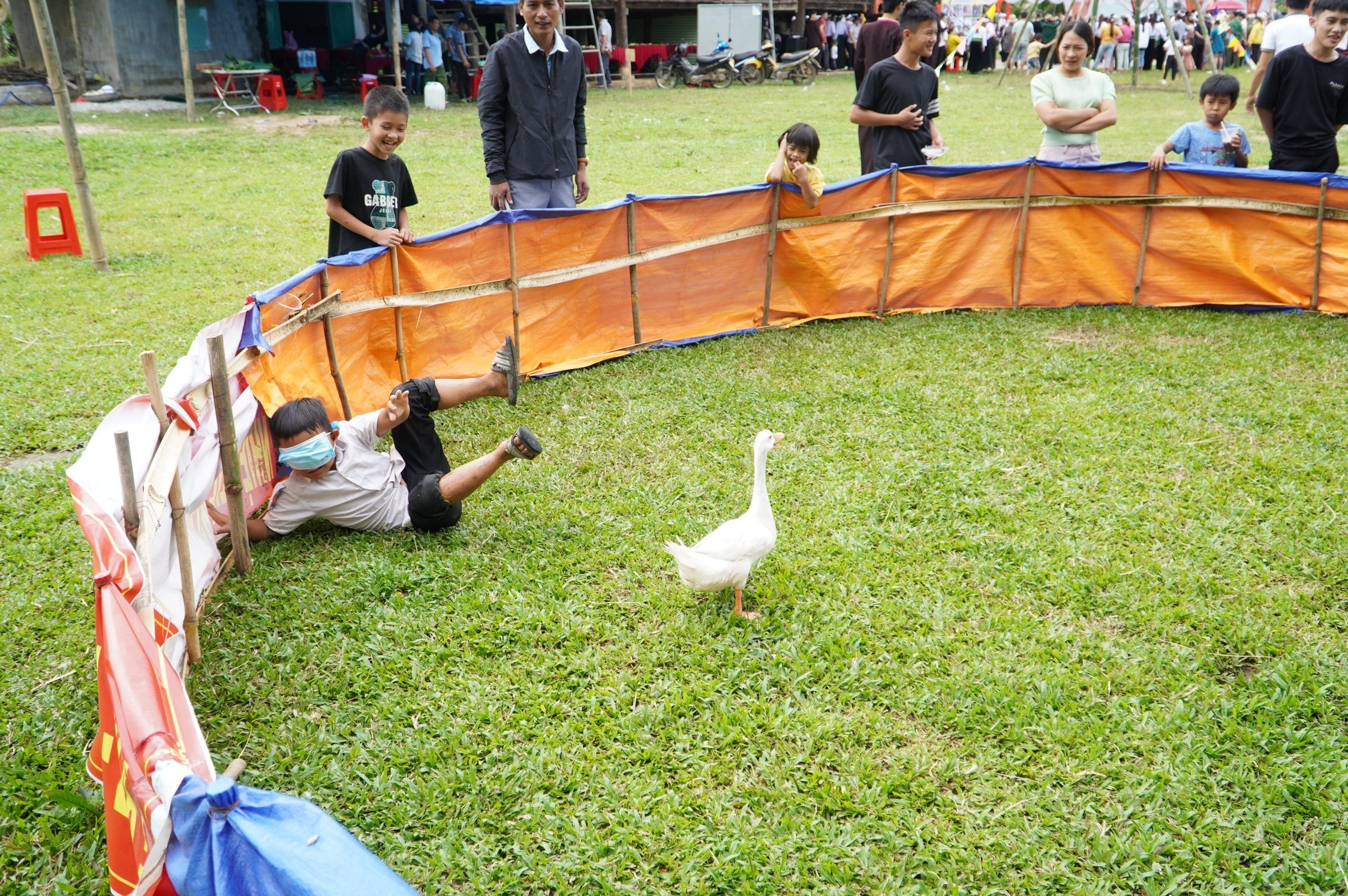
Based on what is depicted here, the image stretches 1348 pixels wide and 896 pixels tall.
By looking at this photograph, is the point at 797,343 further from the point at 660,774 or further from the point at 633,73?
the point at 633,73

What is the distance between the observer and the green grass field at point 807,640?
310 cm

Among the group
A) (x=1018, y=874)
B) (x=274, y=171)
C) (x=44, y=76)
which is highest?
(x=44, y=76)

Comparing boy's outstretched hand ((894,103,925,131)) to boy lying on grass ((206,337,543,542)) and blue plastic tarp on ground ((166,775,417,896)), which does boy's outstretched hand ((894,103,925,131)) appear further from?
blue plastic tarp on ground ((166,775,417,896))

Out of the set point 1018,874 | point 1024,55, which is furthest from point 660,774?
point 1024,55

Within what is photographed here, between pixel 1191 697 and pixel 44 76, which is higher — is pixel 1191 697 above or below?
below

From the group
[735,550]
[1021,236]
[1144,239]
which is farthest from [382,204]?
[1144,239]

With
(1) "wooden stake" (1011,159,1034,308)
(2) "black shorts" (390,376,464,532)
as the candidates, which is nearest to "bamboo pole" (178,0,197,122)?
(1) "wooden stake" (1011,159,1034,308)

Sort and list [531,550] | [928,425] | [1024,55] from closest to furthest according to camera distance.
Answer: [531,550]
[928,425]
[1024,55]

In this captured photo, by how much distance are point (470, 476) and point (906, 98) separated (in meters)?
5.04

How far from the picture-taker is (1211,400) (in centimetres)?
643

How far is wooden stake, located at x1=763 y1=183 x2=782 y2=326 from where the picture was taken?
7.66 m

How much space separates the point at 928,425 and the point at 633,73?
24.5m

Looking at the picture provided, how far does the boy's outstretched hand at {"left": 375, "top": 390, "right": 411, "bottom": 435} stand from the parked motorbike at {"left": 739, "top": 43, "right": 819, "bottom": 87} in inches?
958

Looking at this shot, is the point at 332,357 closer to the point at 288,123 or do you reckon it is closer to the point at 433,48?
the point at 288,123
